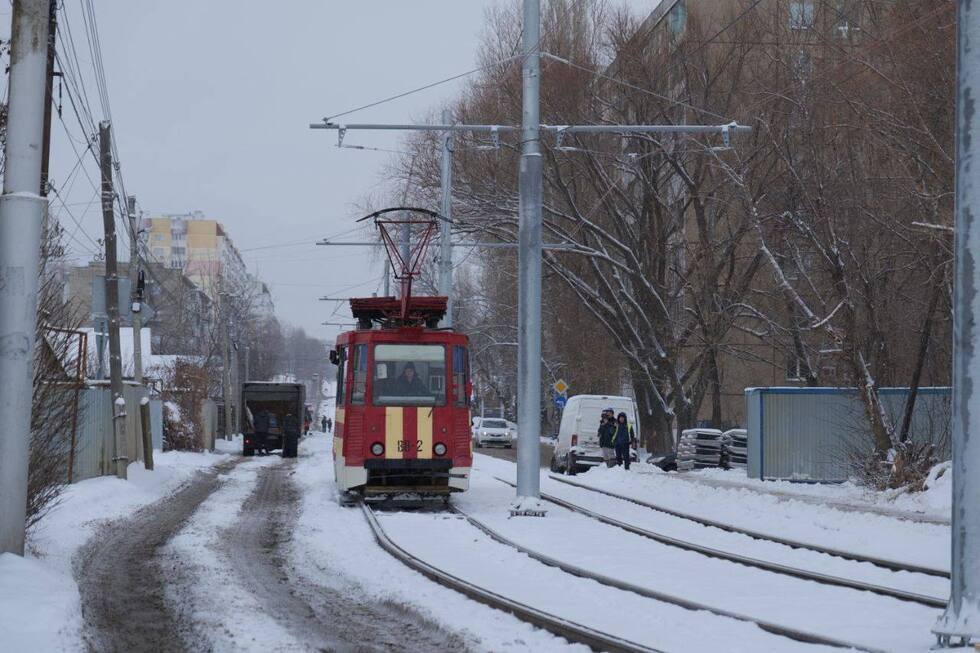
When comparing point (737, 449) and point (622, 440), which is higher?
point (622, 440)

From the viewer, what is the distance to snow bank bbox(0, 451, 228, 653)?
865 cm

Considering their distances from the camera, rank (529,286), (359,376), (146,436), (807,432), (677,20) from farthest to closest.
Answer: (677,20), (146,436), (807,432), (359,376), (529,286)

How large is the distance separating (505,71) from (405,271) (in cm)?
1666

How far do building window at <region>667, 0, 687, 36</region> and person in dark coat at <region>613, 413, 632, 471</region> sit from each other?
12.0 metres

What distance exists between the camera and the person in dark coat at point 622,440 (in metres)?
32.3

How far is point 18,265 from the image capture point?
427 inches

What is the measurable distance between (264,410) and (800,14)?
97.5 feet

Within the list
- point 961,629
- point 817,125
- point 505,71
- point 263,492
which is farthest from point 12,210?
point 505,71

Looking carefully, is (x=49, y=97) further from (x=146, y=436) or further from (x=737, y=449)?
(x=737, y=449)

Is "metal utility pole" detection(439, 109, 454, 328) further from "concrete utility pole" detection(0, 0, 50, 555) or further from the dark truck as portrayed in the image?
the dark truck

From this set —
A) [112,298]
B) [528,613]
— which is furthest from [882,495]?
[112,298]

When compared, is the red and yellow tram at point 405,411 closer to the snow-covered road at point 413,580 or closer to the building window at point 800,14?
the snow-covered road at point 413,580

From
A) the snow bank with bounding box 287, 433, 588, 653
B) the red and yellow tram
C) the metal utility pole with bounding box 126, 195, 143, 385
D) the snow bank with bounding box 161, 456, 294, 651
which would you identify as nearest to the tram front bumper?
the red and yellow tram

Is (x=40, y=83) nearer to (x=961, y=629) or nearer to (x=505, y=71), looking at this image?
(x=961, y=629)
